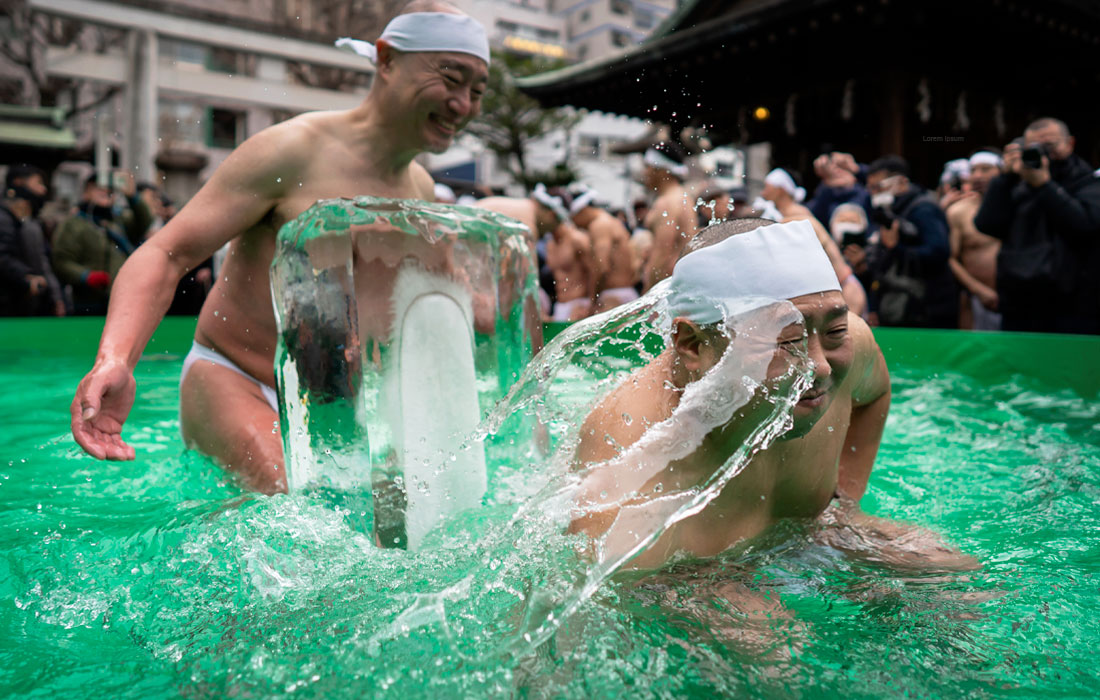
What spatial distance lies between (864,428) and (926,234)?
3945mm

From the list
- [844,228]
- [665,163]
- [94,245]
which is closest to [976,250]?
[844,228]

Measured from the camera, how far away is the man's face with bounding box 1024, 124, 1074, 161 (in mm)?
5215

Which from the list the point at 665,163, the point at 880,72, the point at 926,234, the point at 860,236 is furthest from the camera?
the point at 880,72

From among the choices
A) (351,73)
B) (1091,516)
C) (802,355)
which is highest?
(351,73)

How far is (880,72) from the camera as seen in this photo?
9688 millimetres

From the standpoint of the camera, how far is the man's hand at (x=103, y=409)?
189 centimetres

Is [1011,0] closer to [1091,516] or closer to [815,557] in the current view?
[1091,516]

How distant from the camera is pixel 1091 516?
2682 mm

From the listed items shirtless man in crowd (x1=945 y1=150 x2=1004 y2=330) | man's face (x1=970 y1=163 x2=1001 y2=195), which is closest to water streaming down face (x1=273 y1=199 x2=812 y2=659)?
shirtless man in crowd (x1=945 y1=150 x2=1004 y2=330)

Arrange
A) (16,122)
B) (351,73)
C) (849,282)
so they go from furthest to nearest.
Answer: (351,73) → (16,122) → (849,282)

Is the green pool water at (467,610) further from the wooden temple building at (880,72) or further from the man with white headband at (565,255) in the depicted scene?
the wooden temple building at (880,72)

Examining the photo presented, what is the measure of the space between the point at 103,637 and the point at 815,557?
5.41ft

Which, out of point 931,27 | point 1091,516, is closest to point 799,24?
point 931,27

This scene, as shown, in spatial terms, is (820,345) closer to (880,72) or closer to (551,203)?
(551,203)
